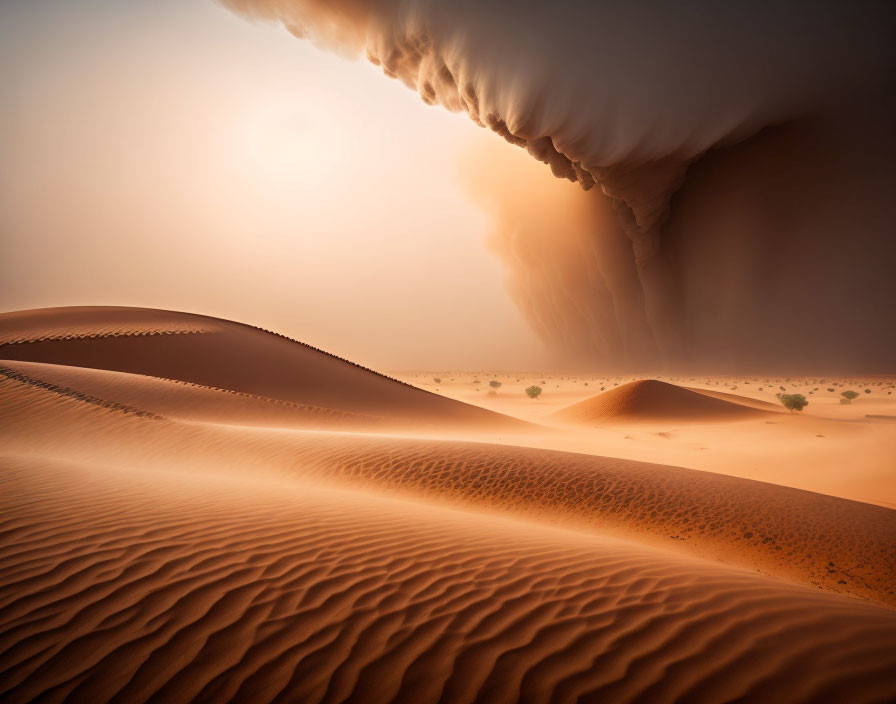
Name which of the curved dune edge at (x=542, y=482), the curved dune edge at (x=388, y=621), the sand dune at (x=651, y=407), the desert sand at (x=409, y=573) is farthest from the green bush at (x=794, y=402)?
the curved dune edge at (x=388, y=621)

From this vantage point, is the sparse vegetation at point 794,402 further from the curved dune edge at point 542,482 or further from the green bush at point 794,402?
the curved dune edge at point 542,482

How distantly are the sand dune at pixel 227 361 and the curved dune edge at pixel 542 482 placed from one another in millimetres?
7818

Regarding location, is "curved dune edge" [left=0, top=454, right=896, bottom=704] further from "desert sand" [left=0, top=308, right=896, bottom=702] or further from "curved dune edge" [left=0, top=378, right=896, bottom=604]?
"curved dune edge" [left=0, top=378, right=896, bottom=604]

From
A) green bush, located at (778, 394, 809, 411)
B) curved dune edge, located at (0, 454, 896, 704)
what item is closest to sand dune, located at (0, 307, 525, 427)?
green bush, located at (778, 394, 809, 411)

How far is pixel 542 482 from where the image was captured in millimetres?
7598

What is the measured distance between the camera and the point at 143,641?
2195mm

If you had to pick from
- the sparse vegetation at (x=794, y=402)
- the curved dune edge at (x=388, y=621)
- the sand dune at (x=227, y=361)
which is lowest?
the curved dune edge at (x=388, y=621)

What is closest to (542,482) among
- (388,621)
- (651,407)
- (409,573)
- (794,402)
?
(409,573)

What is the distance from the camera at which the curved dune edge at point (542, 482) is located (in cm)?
561

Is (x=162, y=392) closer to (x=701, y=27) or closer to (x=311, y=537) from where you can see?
(x=311, y=537)

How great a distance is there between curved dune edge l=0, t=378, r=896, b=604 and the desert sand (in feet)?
0.17

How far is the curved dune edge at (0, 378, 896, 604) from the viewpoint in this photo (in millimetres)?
5613

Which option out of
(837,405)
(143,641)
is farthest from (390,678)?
(837,405)

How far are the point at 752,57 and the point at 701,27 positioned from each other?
3805mm
